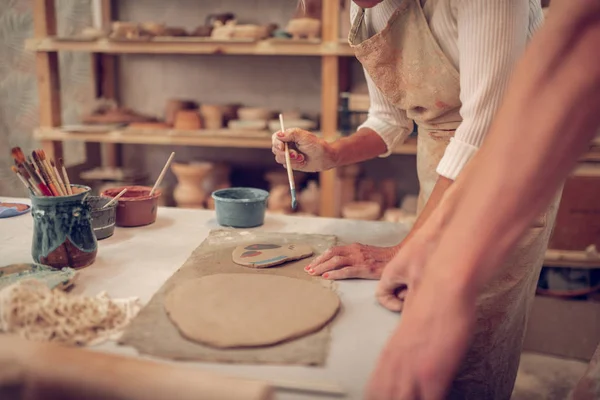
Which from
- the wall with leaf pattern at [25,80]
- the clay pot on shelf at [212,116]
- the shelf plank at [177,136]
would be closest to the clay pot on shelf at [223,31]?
the clay pot on shelf at [212,116]

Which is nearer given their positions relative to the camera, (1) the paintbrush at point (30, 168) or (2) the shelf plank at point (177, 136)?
(1) the paintbrush at point (30, 168)

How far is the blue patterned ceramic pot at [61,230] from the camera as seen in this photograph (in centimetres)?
117

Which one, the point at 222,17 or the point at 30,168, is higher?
the point at 222,17

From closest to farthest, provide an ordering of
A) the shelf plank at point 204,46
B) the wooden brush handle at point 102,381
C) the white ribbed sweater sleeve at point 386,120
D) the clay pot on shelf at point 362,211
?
the wooden brush handle at point 102,381
the white ribbed sweater sleeve at point 386,120
the shelf plank at point 204,46
the clay pot on shelf at point 362,211

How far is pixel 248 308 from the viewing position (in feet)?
3.29

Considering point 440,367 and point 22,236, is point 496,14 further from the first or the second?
point 22,236


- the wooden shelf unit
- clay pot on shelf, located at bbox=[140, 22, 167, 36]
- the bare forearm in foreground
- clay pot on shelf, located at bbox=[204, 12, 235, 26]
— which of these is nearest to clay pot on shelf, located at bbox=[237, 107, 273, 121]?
the wooden shelf unit

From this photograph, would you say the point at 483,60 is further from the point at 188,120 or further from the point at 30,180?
the point at 188,120

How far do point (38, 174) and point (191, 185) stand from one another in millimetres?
1934

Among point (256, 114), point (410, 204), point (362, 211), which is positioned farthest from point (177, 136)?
point (410, 204)

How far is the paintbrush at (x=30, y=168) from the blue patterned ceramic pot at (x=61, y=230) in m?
0.05

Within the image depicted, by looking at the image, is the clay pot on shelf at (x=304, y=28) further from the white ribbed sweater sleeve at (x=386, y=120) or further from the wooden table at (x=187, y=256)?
the wooden table at (x=187, y=256)

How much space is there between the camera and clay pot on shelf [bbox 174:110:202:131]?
307 centimetres

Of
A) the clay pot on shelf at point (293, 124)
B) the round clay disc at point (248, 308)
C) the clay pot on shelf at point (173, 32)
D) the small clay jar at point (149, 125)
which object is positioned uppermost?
the clay pot on shelf at point (173, 32)
